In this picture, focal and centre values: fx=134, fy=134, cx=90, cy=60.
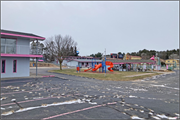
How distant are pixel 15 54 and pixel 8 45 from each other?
187 centimetres

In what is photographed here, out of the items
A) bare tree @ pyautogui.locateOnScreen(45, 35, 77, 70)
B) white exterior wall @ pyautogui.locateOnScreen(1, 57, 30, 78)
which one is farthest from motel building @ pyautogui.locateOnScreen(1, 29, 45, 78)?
bare tree @ pyautogui.locateOnScreen(45, 35, 77, 70)

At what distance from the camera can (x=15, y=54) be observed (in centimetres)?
1812

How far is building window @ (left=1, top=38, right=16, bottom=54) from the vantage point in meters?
18.1

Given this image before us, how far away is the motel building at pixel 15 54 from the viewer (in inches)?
714

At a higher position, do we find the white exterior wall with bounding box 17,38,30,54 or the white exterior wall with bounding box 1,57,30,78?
the white exterior wall with bounding box 17,38,30,54

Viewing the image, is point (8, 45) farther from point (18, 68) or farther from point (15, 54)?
point (18, 68)

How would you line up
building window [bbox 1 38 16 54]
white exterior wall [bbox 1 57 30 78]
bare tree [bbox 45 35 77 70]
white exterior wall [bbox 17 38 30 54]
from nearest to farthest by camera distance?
1. building window [bbox 1 38 16 54]
2. white exterior wall [bbox 1 57 30 78]
3. white exterior wall [bbox 17 38 30 54]
4. bare tree [bbox 45 35 77 70]

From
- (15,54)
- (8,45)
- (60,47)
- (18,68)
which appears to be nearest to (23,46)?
(8,45)

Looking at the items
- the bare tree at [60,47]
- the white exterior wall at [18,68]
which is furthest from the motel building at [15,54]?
the bare tree at [60,47]

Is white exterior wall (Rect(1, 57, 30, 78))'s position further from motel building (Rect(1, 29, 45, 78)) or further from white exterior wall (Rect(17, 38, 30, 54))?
white exterior wall (Rect(17, 38, 30, 54))

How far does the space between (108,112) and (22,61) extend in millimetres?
17762

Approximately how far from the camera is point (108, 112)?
5.95 metres

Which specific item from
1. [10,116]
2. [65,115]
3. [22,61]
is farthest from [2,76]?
[65,115]

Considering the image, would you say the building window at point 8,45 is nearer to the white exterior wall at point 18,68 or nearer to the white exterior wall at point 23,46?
the white exterior wall at point 23,46
